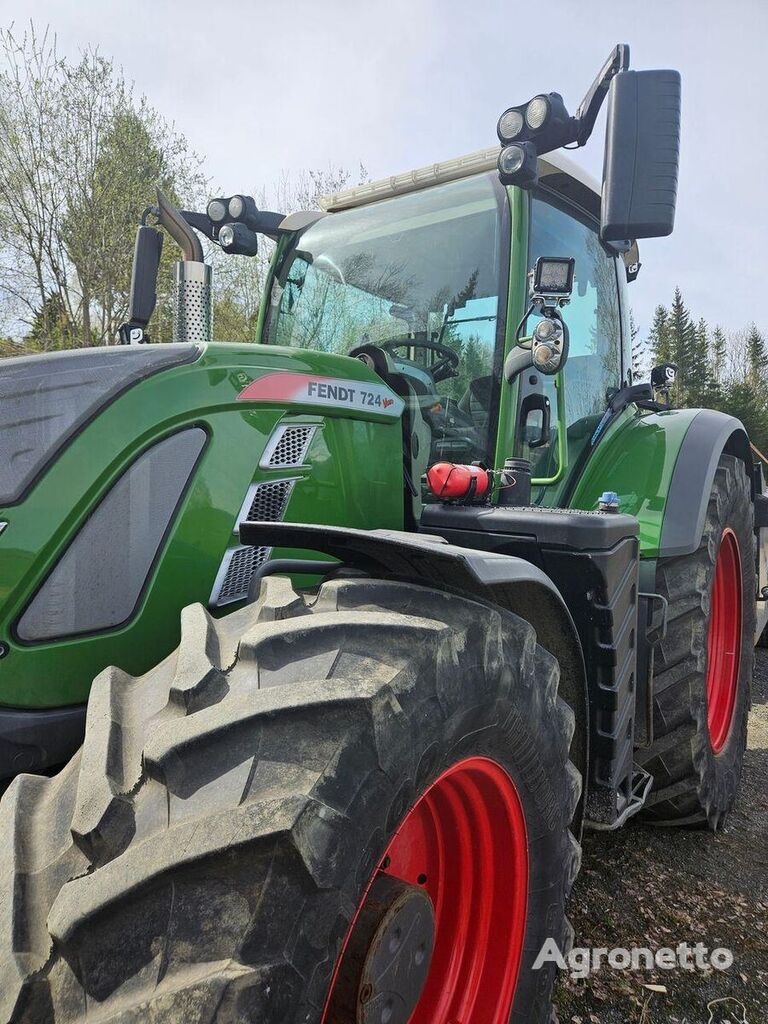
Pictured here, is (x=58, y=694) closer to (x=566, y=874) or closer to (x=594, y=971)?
(x=566, y=874)

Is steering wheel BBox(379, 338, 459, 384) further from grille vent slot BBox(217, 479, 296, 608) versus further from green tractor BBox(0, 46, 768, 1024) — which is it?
grille vent slot BBox(217, 479, 296, 608)

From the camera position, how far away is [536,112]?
2.17 metres

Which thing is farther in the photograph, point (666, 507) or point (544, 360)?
point (666, 507)

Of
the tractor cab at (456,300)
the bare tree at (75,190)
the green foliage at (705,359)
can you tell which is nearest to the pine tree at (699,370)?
the green foliage at (705,359)

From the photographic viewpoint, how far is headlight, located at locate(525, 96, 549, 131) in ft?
7.06

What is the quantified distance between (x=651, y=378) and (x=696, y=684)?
167 cm

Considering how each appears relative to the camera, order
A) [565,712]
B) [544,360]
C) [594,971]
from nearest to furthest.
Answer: [565,712]
[594,971]
[544,360]

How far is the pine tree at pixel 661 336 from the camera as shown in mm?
44500

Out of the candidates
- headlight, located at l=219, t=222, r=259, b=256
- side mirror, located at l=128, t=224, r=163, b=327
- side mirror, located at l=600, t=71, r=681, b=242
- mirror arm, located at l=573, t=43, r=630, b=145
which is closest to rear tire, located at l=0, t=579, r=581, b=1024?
side mirror, located at l=600, t=71, r=681, b=242

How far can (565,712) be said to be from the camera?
1611mm

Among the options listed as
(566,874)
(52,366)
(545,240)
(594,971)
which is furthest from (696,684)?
(52,366)

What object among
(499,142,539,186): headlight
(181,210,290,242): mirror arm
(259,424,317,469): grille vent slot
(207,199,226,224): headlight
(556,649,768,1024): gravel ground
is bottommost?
(556,649,768,1024): gravel ground

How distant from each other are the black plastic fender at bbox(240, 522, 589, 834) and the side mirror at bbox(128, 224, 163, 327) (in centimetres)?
122

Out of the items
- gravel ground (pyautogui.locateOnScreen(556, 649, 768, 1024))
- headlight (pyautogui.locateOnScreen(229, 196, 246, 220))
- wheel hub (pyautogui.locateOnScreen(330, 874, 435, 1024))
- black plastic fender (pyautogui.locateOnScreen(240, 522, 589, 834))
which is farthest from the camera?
headlight (pyautogui.locateOnScreen(229, 196, 246, 220))
